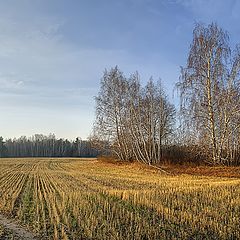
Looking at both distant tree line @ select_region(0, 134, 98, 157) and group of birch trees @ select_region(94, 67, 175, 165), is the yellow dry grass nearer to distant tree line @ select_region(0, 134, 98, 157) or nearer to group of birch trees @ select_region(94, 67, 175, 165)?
group of birch trees @ select_region(94, 67, 175, 165)

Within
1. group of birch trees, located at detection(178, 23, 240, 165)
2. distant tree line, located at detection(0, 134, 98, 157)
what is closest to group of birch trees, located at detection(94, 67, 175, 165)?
group of birch trees, located at detection(178, 23, 240, 165)

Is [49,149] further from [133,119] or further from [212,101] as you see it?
[212,101]

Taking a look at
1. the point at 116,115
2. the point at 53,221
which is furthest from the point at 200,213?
the point at 116,115

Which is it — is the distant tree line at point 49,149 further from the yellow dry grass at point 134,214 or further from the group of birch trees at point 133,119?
the yellow dry grass at point 134,214

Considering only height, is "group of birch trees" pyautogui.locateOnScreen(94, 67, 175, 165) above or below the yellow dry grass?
above

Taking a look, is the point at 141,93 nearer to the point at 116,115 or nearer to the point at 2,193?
the point at 116,115

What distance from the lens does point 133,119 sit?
37.3 metres

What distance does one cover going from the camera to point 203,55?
26375 millimetres

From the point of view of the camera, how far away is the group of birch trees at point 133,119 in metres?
36.6

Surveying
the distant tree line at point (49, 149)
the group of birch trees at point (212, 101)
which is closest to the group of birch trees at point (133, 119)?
the group of birch trees at point (212, 101)

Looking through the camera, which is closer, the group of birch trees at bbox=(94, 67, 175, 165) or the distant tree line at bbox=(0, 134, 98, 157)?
the group of birch trees at bbox=(94, 67, 175, 165)

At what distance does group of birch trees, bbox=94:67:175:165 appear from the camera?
120ft

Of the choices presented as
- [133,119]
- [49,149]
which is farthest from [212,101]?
[49,149]

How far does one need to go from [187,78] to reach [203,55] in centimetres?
218
